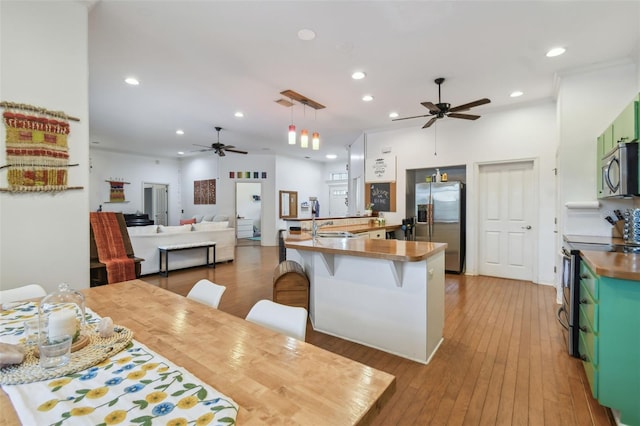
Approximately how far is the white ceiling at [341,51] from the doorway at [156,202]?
16.5 feet

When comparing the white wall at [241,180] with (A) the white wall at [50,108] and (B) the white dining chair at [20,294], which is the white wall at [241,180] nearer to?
(A) the white wall at [50,108]

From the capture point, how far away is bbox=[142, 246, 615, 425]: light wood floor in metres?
1.76

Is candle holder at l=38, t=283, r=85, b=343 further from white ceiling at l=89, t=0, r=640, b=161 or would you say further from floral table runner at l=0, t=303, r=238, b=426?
white ceiling at l=89, t=0, r=640, b=161

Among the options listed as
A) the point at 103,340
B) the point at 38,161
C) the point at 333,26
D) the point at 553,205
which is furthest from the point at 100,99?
the point at 553,205

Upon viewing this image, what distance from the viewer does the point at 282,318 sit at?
1382mm

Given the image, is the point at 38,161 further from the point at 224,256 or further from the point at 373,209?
the point at 373,209

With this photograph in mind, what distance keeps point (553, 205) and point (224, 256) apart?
6.09 meters

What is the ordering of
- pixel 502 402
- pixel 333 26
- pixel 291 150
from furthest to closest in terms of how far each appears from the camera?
pixel 291 150 → pixel 333 26 → pixel 502 402

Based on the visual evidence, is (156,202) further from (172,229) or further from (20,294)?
(20,294)

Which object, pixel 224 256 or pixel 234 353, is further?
pixel 224 256

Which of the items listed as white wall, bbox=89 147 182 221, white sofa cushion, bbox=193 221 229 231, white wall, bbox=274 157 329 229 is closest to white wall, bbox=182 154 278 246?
white wall, bbox=274 157 329 229

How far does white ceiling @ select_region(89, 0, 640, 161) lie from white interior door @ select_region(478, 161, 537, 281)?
1.15m

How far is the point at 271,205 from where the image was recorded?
9172 mm

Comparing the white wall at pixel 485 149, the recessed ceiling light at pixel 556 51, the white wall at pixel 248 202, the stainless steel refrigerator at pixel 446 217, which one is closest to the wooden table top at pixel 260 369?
the recessed ceiling light at pixel 556 51
